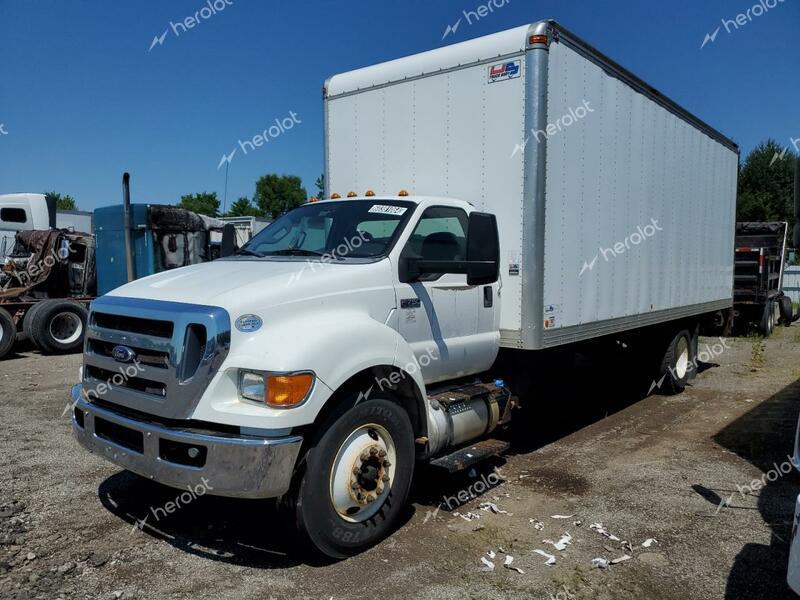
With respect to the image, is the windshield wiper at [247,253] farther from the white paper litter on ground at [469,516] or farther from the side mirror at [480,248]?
the white paper litter on ground at [469,516]

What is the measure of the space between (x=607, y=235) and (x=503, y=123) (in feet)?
6.13

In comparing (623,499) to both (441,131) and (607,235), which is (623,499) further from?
(441,131)

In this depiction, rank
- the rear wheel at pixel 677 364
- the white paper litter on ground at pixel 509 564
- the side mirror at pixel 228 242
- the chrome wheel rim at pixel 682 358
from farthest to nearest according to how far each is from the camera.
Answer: the chrome wheel rim at pixel 682 358
the rear wheel at pixel 677 364
the side mirror at pixel 228 242
the white paper litter on ground at pixel 509 564

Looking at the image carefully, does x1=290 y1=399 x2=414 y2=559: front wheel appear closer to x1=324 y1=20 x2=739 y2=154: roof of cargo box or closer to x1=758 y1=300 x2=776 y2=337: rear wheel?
x1=324 y1=20 x2=739 y2=154: roof of cargo box

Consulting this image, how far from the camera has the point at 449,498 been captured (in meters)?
4.87

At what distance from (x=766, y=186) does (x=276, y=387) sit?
4729 centimetres

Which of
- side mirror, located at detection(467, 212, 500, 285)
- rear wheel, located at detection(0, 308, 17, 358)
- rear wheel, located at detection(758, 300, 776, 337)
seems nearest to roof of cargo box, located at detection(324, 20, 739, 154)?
side mirror, located at detection(467, 212, 500, 285)

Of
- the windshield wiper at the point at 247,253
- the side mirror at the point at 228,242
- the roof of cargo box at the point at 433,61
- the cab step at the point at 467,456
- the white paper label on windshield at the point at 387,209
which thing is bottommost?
the cab step at the point at 467,456

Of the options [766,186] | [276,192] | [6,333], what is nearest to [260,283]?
[6,333]

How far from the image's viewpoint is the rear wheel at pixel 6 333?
1106 cm

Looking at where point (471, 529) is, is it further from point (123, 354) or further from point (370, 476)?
point (123, 354)

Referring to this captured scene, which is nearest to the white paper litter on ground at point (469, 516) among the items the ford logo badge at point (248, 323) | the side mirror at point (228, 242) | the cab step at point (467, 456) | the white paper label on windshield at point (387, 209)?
the cab step at point (467, 456)

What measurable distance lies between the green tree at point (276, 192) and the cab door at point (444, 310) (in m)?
60.9

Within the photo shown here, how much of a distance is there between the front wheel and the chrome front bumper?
0.78 ft
